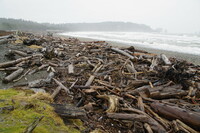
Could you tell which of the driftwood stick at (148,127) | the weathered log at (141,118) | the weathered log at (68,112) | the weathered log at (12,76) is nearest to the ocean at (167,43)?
the weathered log at (141,118)

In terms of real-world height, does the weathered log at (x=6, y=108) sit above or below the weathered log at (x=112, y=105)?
above

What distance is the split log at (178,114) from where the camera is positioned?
96.8 inches

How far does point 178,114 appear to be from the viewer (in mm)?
2672

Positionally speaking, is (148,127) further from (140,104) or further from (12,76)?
(12,76)

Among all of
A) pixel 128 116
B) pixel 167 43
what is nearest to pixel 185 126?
pixel 128 116

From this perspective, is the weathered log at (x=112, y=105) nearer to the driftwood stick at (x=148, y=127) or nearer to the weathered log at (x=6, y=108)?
the driftwood stick at (x=148, y=127)

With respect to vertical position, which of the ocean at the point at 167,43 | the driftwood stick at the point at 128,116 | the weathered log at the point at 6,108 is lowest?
the driftwood stick at the point at 128,116

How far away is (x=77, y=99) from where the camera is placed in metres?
3.58

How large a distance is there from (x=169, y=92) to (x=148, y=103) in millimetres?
1010

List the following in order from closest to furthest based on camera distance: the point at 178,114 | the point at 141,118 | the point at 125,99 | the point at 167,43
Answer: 1. the point at 141,118
2. the point at 178,114
3. the point at 125,99
4. the point at 167,43

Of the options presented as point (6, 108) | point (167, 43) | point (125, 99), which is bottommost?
point (125, 99)

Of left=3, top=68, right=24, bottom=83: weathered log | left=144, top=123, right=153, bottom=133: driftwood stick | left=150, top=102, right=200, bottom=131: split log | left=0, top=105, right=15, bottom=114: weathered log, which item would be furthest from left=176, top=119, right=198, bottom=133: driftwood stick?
left=3, top=68, right=24, bottom=83: weathered log

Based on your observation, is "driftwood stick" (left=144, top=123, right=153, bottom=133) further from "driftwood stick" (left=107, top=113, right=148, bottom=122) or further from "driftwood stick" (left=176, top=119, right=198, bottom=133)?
"driftwood stick" (left=176, top=119, right=198, bottom=133)

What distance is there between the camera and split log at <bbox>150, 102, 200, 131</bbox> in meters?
2.46
